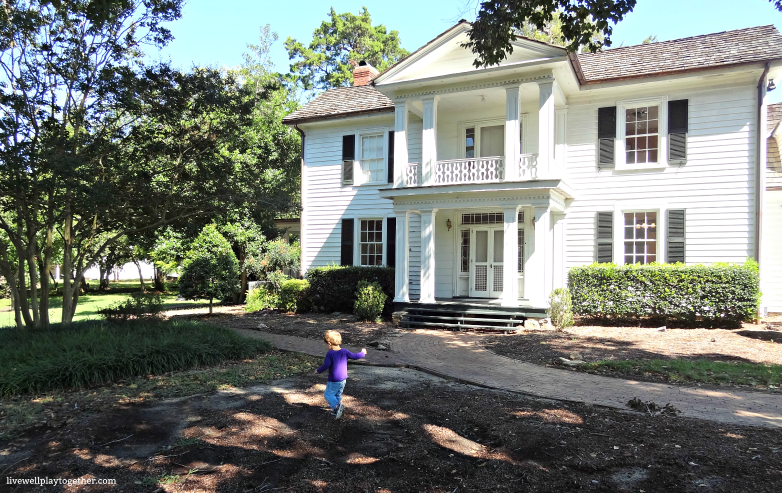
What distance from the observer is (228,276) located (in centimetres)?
1620

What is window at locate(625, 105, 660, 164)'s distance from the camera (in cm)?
1413

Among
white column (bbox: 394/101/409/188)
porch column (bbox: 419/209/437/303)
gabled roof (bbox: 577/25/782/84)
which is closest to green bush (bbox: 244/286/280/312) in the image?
porch column (bbox: 419/209/437/303)

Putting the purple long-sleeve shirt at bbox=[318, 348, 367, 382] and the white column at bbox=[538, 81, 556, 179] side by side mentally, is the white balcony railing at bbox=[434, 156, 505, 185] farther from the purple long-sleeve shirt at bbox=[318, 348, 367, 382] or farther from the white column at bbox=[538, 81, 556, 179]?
the purple long-sleeve shirt at bbox=[318, 348, 367, 382]

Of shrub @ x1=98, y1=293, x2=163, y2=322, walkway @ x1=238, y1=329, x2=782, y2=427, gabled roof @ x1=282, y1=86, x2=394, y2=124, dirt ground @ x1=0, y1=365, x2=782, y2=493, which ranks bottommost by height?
walkway @ x1=238, y1=329, x2=782, y2=427

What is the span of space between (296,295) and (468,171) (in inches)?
280

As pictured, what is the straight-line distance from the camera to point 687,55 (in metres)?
14.0

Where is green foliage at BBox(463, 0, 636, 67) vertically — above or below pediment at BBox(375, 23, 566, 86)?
below

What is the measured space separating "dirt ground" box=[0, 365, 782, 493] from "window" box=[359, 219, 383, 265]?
11.4 m

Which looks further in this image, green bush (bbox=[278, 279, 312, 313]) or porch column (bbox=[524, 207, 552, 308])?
green bush (bbox=[278, 279, 312, 313])

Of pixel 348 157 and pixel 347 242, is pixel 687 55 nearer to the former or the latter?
pixel 348 157

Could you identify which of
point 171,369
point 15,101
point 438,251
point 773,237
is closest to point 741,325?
point 773,237

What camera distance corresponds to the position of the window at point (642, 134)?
14.1 m

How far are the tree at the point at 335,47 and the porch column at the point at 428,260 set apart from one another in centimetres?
2627

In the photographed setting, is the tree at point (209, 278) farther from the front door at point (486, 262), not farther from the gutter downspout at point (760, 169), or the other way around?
the gutter downspout at point (760, 169)
